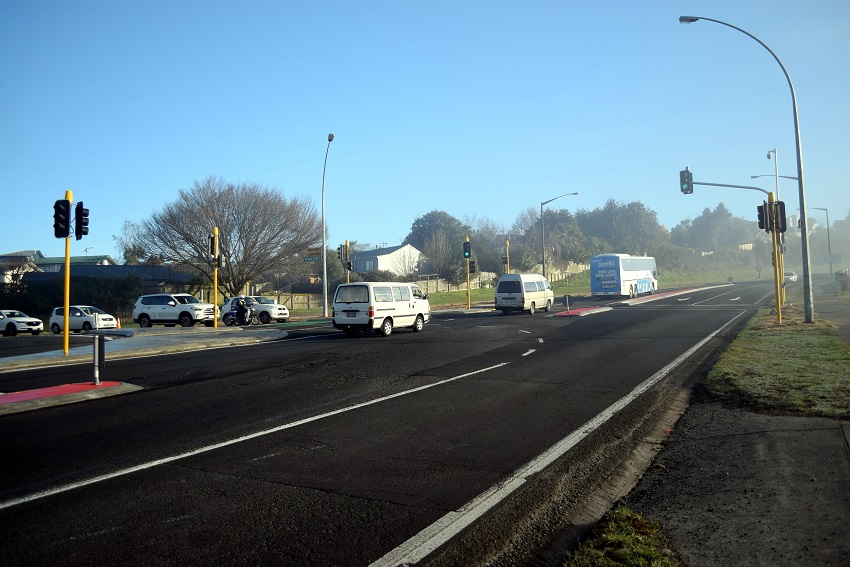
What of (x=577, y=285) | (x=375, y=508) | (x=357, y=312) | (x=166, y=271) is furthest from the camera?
(x=577, y=285)

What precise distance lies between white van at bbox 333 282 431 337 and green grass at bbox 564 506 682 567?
17692 millimetres

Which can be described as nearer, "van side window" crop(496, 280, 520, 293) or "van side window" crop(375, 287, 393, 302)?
"van side window" crop(375, 287, 393, 302)

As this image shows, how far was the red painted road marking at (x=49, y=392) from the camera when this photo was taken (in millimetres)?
10195

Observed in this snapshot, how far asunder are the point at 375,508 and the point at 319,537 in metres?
0.70

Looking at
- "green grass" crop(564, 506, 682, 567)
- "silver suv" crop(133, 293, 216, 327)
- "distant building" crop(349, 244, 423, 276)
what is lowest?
"green grass" crop(564, 506, 682, 567)

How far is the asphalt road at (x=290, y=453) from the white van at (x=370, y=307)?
7061 millimetres

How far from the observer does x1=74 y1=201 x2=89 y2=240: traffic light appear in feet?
56.5

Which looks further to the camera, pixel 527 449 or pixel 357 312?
pixel 357 312

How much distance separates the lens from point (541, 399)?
395 inches

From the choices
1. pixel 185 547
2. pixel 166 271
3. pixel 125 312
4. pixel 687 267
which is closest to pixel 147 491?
pixel 185 547

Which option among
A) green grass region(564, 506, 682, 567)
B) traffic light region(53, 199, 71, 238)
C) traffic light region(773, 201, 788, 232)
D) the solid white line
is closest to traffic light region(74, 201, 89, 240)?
traffic light region(53, 199, 71, 238)

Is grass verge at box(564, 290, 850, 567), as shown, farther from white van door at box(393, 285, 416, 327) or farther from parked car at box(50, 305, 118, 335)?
parked car at box(50, 305, 118, 335)

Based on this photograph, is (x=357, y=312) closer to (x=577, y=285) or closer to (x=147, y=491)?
(x=147, y=491)

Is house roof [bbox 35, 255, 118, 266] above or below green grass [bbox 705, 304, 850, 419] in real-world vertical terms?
above
